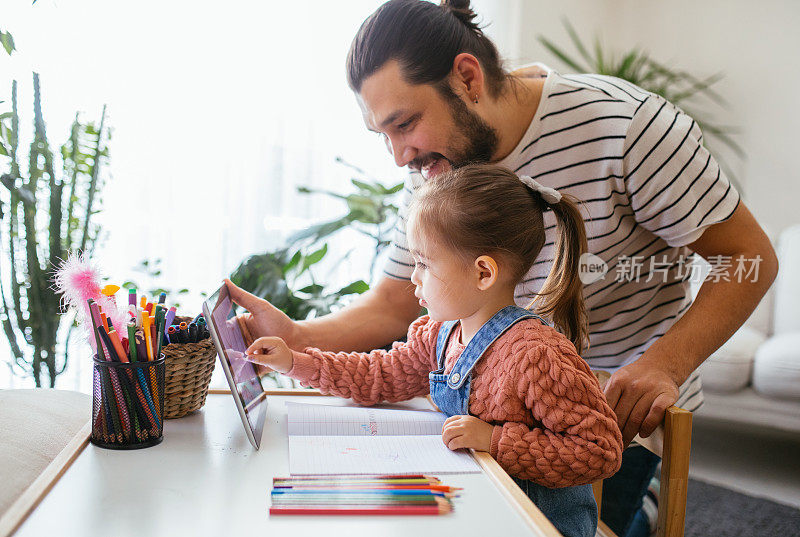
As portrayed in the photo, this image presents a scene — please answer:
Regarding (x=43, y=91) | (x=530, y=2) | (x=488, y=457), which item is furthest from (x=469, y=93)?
(x=530, y=2)

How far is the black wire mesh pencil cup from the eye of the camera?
0.81m

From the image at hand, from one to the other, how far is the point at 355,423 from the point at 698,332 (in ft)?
1.90

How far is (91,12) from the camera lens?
2168 mm

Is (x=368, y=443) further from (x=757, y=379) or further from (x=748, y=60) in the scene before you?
(x=748, y=60)

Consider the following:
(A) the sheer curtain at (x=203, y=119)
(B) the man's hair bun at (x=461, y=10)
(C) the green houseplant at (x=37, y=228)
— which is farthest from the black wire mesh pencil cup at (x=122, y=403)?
(A) the sheer curtain at (x=203, y=119)

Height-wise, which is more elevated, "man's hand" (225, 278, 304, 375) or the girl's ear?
the girl's ear

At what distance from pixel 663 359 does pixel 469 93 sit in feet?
1.79

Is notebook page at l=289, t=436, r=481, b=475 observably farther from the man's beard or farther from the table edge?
the man's beard

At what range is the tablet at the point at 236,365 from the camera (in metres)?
0.80

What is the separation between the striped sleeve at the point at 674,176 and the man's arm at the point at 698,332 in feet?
0.13

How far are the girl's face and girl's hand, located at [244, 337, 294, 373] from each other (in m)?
0.23

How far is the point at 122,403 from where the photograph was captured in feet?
2.67

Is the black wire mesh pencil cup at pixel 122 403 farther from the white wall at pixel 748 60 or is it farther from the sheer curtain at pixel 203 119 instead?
the white wall at pixel 748 60

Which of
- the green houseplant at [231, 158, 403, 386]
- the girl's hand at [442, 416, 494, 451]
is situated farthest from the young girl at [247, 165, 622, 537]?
the green houseplant at [231, 158, 403, 386]
